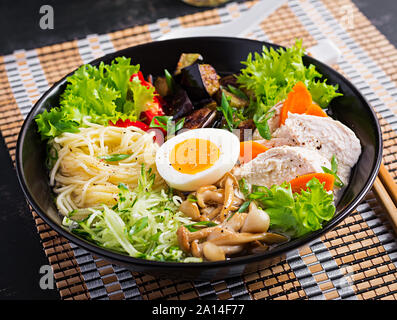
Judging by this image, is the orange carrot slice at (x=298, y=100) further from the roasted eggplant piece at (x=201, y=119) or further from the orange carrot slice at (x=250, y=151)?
the roasted eggplant piece at (x=201, y=119)

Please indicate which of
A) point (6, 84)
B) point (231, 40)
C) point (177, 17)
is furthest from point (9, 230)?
point (177, 17)

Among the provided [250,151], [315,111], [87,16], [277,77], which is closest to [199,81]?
[277,77]

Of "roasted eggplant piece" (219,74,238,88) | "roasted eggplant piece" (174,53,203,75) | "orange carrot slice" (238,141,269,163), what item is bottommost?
"orange carrot slice" (238,141,269,163)

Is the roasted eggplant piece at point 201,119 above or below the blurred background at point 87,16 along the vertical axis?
below

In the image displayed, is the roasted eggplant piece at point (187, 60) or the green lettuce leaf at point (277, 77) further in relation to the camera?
the roasted eggplant piece at point (187, 60)

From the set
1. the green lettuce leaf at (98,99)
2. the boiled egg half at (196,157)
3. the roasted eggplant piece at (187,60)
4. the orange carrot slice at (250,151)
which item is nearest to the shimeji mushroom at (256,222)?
the boiled egg half at (196,157)

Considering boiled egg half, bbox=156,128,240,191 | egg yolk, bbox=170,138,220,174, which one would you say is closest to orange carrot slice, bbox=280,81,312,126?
boiled egg half, bbox=156,128,240,191

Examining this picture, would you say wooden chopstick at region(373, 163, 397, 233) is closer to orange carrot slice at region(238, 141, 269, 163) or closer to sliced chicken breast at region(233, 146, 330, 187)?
sliced chicken breast at region(233, 146, 330, 187)

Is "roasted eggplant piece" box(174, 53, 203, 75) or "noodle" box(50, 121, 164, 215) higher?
"roasted eggplant piece" box(174, 53, 203, 75)
